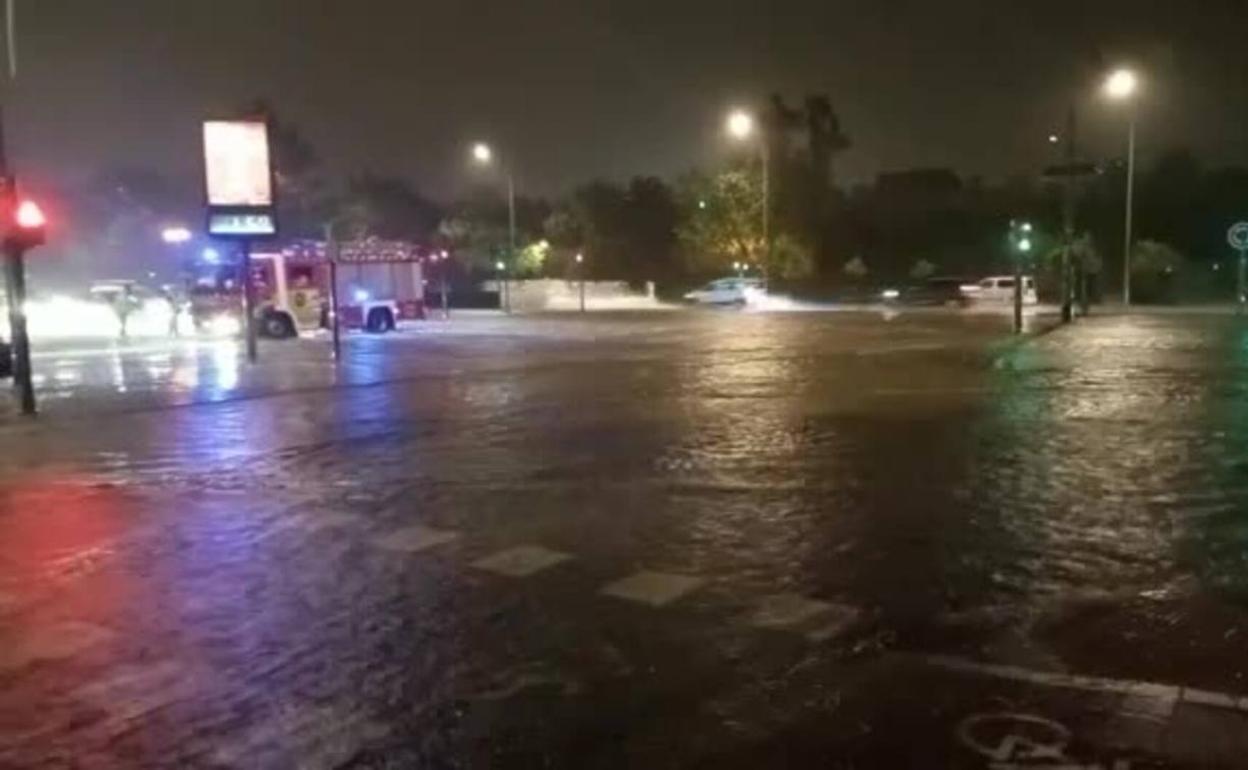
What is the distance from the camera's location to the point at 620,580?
8.61 metres

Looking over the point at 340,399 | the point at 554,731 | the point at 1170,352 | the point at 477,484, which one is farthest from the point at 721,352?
the point at 554,731

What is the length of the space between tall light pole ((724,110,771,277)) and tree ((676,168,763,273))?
86 centimetres

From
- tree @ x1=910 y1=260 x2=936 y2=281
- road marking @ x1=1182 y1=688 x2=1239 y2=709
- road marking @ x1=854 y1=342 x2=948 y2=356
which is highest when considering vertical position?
tree @ x1=910 y1=260 x2=936 y2=281

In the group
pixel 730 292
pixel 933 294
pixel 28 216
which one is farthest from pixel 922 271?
pixel 28 216

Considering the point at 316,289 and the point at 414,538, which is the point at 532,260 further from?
the point at 414,538

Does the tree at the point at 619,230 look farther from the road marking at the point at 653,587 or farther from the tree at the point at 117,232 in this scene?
the road marking at the point at 653,587

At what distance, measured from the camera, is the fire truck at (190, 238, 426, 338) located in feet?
134

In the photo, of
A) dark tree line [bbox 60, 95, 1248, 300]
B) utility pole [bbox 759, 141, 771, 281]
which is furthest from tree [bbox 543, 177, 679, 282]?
utility pole [bbox 759, 141, 771, 281]

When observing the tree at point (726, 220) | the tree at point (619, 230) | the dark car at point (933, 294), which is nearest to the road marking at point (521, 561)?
the dark car at point (933, 294)

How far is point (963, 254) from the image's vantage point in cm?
8894

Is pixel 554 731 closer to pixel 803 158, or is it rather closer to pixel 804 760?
pixel 804 760

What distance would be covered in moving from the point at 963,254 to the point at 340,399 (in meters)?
73.5

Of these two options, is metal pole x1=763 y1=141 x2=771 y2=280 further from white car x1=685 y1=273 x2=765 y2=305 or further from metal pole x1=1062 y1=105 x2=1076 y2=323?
metal pole x1=1062 y1=105 x2=1076 y2=323

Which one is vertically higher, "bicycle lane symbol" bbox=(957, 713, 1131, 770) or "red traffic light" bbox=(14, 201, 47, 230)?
"red traffic light" bbox=(14, 201, 47, 230)
